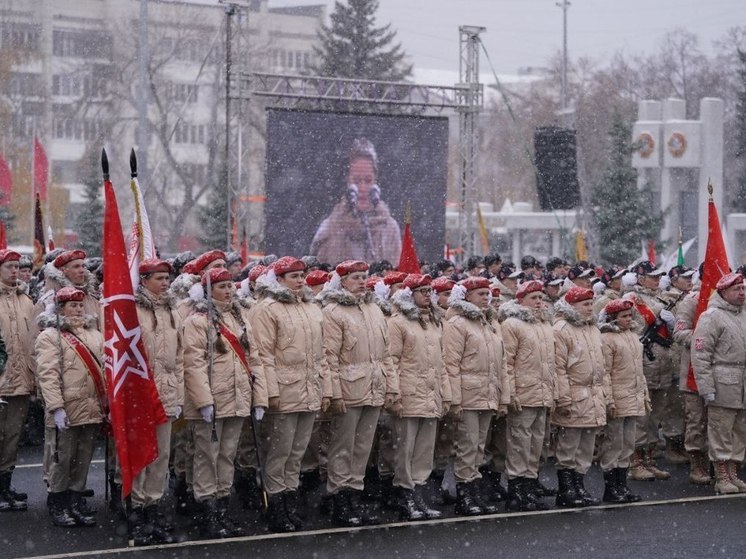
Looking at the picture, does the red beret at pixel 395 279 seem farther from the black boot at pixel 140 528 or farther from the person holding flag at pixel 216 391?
the black boot at pixel 140 528

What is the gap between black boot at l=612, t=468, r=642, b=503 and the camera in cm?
1125

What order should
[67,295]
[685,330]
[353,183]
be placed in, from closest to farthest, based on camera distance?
[67,295] → [685,330] → [353,183]

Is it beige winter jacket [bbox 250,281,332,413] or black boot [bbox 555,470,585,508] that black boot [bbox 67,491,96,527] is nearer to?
beige winter jacket [bbox 250,281,332,413]

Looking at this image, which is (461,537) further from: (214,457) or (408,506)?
(214,457)

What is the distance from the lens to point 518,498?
432 inches

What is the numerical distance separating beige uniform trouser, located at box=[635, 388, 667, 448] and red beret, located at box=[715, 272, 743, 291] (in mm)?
1372

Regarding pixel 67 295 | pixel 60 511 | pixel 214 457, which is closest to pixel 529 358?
pixel 214 457

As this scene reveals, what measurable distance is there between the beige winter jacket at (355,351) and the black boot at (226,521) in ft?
3.78


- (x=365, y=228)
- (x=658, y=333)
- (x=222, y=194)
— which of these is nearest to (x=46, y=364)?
(x=658, y=333)

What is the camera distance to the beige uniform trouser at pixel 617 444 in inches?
441

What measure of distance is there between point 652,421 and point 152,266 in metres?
5.47

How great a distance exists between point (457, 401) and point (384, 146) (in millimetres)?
14759

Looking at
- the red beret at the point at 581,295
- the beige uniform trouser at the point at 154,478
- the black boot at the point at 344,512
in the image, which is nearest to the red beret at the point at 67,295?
the beige uniform trouser at the point at 154,478

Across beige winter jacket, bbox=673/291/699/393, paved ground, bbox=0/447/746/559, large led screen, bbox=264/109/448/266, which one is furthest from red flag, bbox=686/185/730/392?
large led screen, bbox=264/109/448/266
